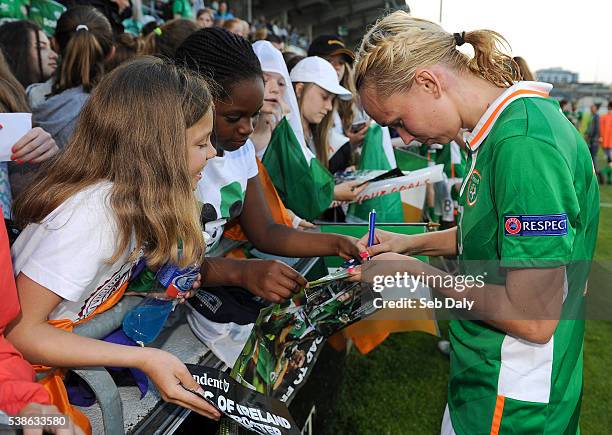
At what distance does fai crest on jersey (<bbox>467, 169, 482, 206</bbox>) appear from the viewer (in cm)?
135

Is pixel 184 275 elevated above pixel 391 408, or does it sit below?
above

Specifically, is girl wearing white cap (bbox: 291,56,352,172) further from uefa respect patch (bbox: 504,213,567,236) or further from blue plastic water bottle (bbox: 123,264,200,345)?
uefa respect patch (bbox: 504,213,567,236)

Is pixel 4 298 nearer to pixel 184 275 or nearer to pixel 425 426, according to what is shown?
pixel 184 275

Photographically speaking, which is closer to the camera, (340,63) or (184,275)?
(184,275)

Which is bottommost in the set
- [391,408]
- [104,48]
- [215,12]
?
[391,408]

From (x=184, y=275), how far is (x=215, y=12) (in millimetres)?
12477

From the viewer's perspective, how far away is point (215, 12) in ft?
41.7

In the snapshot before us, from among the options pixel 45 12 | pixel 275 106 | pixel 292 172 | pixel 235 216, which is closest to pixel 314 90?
pixel 275 106

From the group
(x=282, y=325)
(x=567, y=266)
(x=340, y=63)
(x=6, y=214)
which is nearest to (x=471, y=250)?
(x=567, y=266)

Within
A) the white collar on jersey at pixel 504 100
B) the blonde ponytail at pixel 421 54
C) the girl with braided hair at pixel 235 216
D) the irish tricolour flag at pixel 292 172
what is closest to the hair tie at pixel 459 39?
the blonde ponytail at pixel 421 54

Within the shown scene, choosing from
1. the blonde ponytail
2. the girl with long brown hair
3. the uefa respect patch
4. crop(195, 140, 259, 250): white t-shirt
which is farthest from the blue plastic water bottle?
the uefa respect patch

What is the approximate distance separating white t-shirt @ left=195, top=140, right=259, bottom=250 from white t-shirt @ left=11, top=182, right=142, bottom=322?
1.91 feet

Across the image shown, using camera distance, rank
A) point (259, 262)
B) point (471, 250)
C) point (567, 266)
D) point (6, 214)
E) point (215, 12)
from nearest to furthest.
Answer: point (567, 266) → point (471, 250) → point (259, 262) → point (6, 214) → point (215, 12)

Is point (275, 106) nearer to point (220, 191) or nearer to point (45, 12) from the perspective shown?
point (220, 191)
